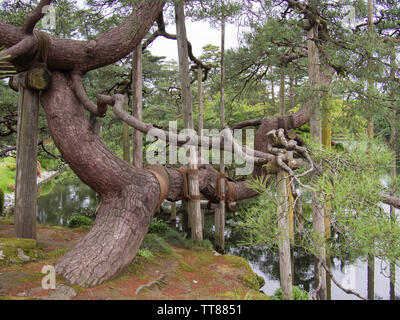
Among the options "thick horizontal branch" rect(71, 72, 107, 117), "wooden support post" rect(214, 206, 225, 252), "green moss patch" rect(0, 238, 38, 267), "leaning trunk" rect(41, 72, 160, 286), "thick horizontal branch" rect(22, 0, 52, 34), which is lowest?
"wooden support post" rect(214, 206, 225, 252)

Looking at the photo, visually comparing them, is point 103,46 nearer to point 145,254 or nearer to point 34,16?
A: point 34,16

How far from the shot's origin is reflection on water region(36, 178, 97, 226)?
13.3 metres

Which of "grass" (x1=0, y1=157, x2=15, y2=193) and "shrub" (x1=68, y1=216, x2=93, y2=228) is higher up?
"grass" (x1=0, y1=157, x2=15, y2=193)

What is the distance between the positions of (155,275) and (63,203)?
47.5 feet

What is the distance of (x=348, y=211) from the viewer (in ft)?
6.38

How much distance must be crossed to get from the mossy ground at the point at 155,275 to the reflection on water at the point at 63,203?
668 centimetres

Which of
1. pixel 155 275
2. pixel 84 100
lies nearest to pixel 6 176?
pixel 84 100

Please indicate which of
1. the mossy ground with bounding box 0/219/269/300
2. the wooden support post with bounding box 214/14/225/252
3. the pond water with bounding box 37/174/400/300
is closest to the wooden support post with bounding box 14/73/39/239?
the mossy ground with bounding box 0/219/269/300

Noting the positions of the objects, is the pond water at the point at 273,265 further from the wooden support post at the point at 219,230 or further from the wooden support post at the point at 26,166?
the wooden support post at the point at 26,166

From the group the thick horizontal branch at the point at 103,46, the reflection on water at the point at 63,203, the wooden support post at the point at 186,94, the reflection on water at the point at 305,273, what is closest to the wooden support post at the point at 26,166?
the thick horizontal branch at the point at 103,46

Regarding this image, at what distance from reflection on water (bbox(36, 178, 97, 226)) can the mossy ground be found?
6682 mm

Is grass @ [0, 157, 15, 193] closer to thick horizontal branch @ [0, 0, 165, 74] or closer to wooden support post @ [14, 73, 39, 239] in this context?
wooden support post @ [14, 73, 39, 239]

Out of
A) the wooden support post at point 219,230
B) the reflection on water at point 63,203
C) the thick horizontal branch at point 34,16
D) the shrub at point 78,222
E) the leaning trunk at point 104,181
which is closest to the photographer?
the thick horizontal branch at point 34,16

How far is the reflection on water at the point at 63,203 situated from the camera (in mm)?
13343
